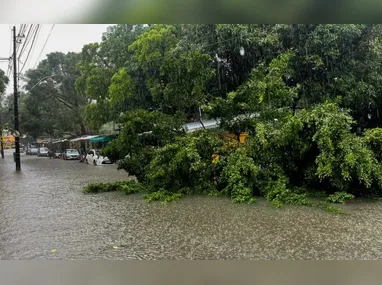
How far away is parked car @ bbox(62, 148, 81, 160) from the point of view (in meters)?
12.6

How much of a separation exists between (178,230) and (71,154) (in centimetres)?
953

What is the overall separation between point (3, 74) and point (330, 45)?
1181 cm

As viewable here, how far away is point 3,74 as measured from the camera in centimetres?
1350

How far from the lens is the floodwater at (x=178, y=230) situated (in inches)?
150

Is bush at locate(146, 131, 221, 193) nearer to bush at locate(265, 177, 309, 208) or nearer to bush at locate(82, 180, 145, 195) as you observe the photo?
bush at locate(82, 180, 145, 195)

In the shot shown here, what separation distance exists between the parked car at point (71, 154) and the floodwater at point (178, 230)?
17.2ft

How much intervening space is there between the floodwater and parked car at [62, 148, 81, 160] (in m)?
5.25

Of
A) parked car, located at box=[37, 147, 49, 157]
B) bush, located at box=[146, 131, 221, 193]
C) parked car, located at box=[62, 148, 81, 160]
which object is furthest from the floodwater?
parked car, located at box=[37, 147, 49, 157]

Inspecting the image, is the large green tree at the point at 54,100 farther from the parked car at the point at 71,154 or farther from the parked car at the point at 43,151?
the parked car at the point at 43,151

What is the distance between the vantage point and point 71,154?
517 inches

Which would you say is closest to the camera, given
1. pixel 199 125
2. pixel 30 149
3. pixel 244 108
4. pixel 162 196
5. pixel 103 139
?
pixel 162 196

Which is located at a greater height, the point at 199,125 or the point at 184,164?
the point at 199,125

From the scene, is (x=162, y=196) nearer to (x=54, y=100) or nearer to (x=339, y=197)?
(x=339, y=197)

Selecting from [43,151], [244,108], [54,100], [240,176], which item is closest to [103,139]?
[54,100]
